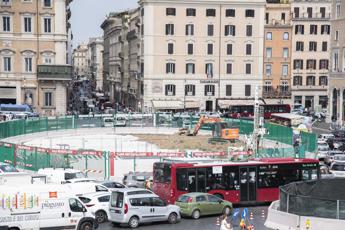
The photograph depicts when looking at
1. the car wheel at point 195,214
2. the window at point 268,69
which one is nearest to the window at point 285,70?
the window at point 268,69

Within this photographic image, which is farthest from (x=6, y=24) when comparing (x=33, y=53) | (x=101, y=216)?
(x=101, y=216)

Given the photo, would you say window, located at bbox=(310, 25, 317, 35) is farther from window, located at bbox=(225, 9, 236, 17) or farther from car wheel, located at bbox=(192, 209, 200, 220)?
car wheel, located at bbox=(192, 209, 200, 220)

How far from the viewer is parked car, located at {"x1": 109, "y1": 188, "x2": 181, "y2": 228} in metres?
26.3

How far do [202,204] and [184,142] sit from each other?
2859 centimetres

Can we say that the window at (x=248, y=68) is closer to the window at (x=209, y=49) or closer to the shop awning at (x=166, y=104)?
the window at (x=209, y=49)

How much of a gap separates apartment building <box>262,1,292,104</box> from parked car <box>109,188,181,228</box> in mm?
65944

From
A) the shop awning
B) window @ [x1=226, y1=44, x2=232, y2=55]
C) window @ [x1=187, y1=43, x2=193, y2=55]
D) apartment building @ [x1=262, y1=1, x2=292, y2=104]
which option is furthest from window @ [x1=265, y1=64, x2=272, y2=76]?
the shop awning

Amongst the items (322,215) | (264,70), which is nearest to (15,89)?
(264,70)

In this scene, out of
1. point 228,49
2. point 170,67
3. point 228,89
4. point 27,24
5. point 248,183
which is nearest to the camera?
point 248,183

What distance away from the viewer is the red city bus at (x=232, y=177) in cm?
3014

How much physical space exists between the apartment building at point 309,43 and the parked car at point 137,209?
226 ft

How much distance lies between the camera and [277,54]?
92375mm

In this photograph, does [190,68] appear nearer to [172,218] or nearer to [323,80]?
[323,80]

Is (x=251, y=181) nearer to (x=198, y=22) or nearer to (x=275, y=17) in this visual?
(x=198, y=22)
